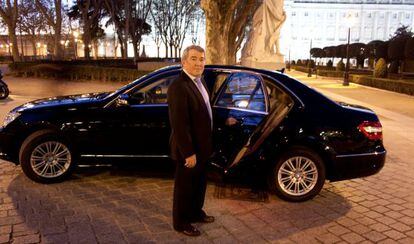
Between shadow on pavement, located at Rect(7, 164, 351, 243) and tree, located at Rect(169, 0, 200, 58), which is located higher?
tree, located at Rect(169, 0, 200, 58)

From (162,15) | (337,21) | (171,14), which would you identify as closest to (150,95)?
(171,14)

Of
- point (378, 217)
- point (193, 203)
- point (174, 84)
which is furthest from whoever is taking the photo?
point (378, 217)

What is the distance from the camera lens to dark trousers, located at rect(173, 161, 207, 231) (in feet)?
12.9

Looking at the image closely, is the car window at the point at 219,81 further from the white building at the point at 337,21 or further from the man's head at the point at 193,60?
the white building at the point at 337,21

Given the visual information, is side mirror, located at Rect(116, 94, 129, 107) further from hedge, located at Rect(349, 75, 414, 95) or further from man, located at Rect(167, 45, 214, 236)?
hedge, located at Rect(349, 75, 414, 95)

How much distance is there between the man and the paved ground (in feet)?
1.85

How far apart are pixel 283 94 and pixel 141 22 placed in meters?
42.7

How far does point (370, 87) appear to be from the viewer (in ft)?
79.1

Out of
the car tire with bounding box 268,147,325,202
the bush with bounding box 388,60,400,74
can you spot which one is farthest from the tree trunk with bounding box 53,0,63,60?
the car tire with bounding box 268,147,325,202

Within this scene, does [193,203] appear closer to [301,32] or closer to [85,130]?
[85,130]

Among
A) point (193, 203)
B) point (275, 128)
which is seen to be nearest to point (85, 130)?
point (193, 203)

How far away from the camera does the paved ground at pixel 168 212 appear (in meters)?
4.13

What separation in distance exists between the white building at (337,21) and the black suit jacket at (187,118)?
4225 inches

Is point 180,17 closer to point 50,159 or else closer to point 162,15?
point 162,15
